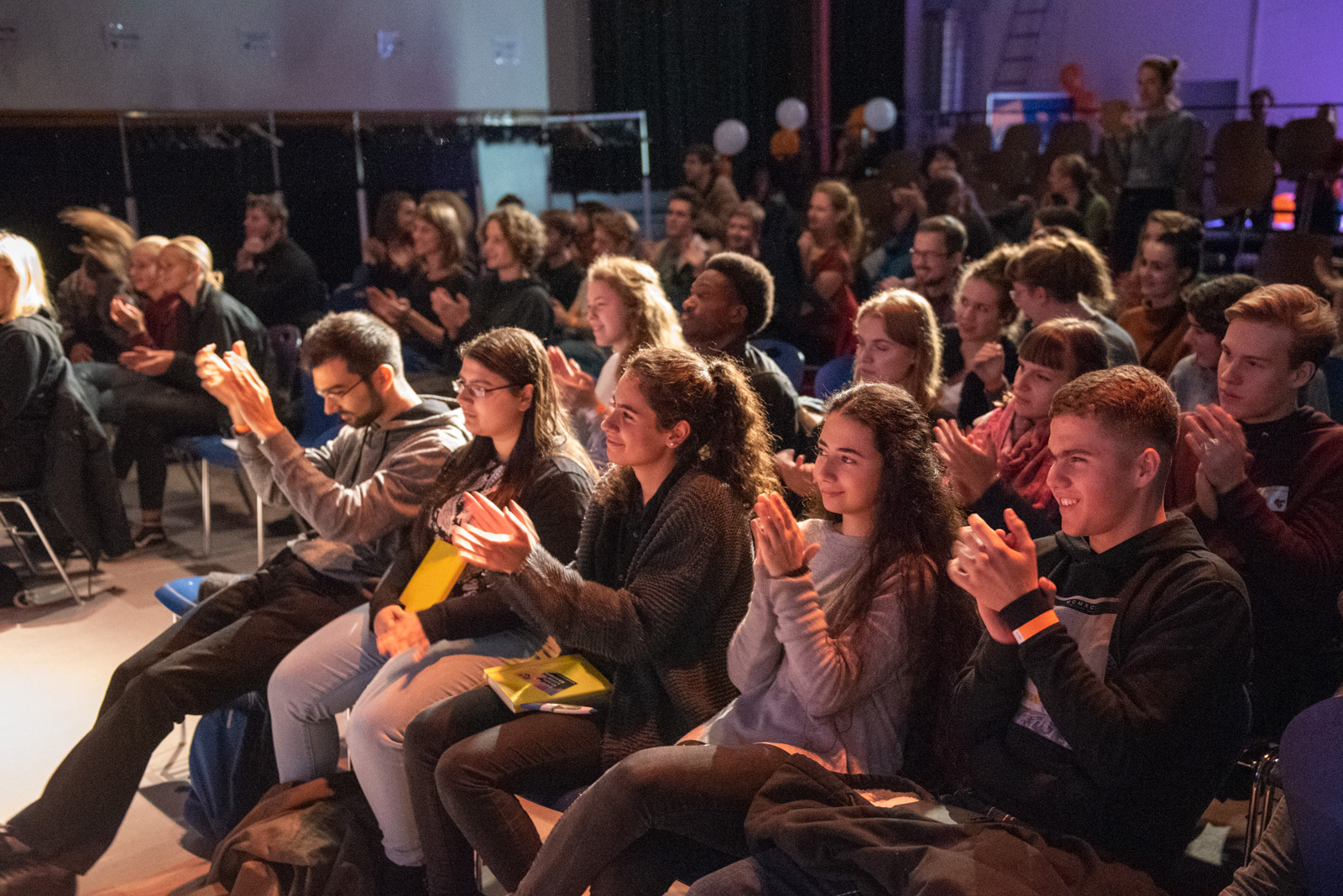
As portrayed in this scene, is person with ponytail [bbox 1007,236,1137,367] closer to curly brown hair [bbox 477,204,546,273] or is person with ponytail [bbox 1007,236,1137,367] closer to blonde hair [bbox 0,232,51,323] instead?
curly brown hair [bbox 477,204,546,273]

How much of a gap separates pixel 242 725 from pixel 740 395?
136cm

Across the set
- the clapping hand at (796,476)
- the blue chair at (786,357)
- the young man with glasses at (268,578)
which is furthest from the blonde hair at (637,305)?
the clapping hand at (796,476)

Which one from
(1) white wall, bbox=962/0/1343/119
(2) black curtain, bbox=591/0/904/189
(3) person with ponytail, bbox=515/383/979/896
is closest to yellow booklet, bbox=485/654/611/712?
(3) person with ponytail, bbox=515/383/979/896

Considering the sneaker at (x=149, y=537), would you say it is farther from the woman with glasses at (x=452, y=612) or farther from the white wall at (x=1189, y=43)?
the white wall at (x=1189, y=43)

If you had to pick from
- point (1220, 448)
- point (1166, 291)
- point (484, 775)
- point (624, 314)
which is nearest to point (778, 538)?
point (484, 775)

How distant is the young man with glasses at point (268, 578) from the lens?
2.42 metres

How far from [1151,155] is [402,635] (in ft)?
17.7

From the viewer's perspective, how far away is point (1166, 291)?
3447mm

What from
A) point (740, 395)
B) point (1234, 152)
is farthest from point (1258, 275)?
point (740, 395)

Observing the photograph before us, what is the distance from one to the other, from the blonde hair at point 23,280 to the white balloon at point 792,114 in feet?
19.5

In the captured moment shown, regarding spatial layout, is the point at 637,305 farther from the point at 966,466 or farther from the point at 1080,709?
the point at 1080,709

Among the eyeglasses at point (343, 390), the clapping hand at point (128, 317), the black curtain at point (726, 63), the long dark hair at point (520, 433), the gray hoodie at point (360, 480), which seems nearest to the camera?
the long dark hair at point (520, 433)

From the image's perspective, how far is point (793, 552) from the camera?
1784 mm

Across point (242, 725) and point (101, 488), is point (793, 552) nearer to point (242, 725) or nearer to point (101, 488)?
point (242, 725)
